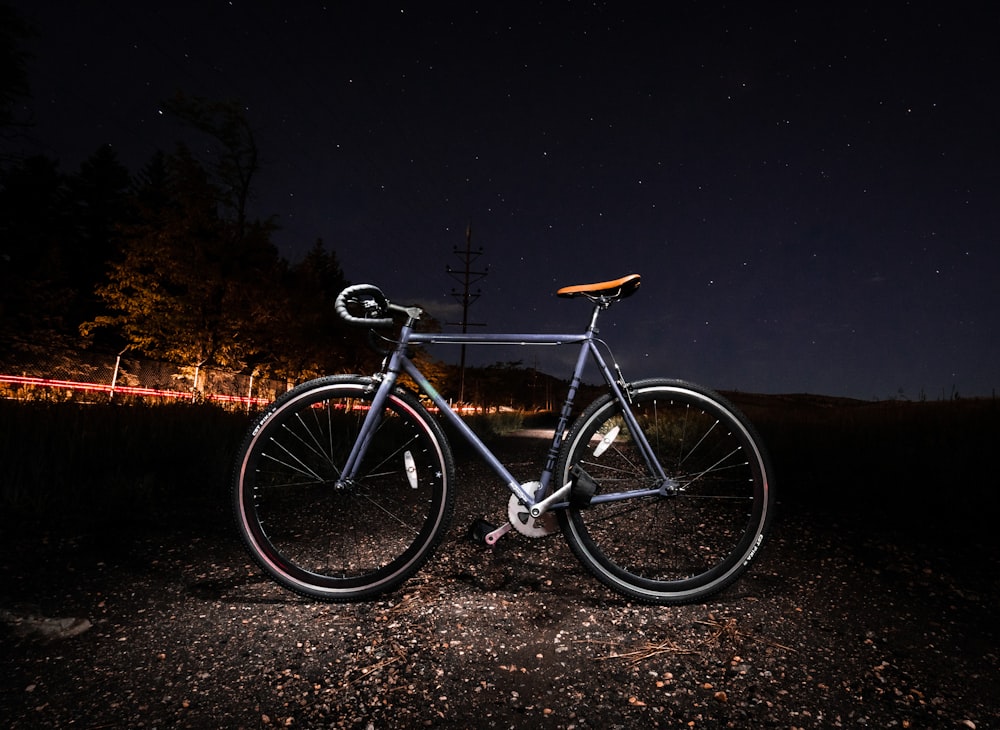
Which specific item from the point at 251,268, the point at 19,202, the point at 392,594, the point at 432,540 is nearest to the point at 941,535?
the point at 432,540

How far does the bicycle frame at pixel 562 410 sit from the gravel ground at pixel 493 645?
47 centimetres

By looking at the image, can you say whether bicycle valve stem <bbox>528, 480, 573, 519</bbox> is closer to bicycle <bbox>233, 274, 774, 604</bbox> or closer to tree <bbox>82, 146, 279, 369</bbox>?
bicycle <bbox>233, 274, 774, 604</bbox>

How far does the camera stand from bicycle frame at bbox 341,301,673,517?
2.57m

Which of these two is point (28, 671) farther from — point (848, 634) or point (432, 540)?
point (848, 634)

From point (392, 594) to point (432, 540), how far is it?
0.31 meters

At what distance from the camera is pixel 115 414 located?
201 inches

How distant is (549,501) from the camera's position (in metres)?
2.51

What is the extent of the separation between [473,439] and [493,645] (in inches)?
42.3

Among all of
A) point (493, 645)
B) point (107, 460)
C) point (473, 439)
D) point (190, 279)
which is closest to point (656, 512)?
point (473, 439)

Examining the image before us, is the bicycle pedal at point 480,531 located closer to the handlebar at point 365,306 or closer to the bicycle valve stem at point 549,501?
the bicycle valve stem at point 549,501

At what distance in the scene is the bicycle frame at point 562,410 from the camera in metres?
2.57

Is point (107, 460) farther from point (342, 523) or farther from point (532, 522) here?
point (532, 522)

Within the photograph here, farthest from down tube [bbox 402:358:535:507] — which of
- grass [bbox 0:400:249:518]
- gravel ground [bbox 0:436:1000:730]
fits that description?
grass [bbox 0:400:249:518]

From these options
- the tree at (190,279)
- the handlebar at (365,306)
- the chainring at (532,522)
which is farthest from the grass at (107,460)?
the tree at (190,279)
